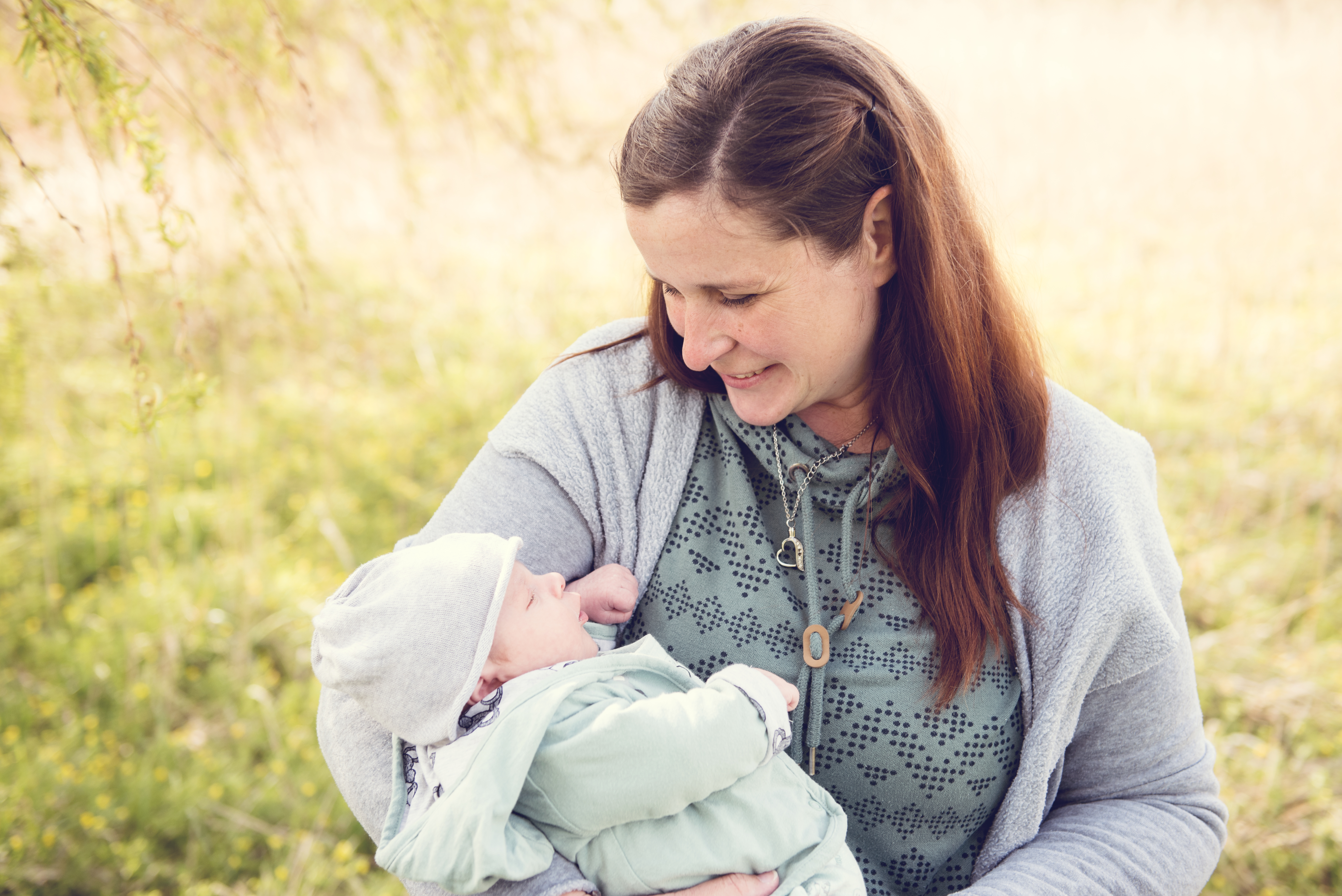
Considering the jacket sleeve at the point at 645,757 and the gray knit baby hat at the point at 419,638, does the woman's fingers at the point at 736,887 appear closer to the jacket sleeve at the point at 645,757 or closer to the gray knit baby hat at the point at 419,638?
the jacket sleeve at the point at 645,757

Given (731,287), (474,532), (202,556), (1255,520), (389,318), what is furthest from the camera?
(389,318)

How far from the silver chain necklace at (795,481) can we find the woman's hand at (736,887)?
1.46 ft

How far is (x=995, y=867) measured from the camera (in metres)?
1.44

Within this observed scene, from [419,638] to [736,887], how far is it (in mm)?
533

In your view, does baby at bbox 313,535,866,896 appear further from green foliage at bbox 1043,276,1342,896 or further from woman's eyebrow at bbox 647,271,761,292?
green foliage at bbox 1043,276,1342,896

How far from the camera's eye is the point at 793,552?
5.01ft

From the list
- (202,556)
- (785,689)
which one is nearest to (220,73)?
(202,556)

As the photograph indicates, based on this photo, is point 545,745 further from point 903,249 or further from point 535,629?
point 903,249

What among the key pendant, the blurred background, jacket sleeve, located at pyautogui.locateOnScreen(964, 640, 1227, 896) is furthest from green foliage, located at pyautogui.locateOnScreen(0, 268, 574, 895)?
jacket sleeve, located at pyautogui.locateOnScreen(964, 640, 1227, 896)

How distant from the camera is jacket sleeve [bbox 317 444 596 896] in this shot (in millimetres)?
1381

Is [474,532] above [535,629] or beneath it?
above

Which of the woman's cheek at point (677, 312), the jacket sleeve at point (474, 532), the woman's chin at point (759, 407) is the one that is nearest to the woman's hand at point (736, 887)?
the jacket sleeve at point (474, 532)

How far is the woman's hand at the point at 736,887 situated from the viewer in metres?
1.26

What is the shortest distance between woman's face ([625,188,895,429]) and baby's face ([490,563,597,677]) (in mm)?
393
